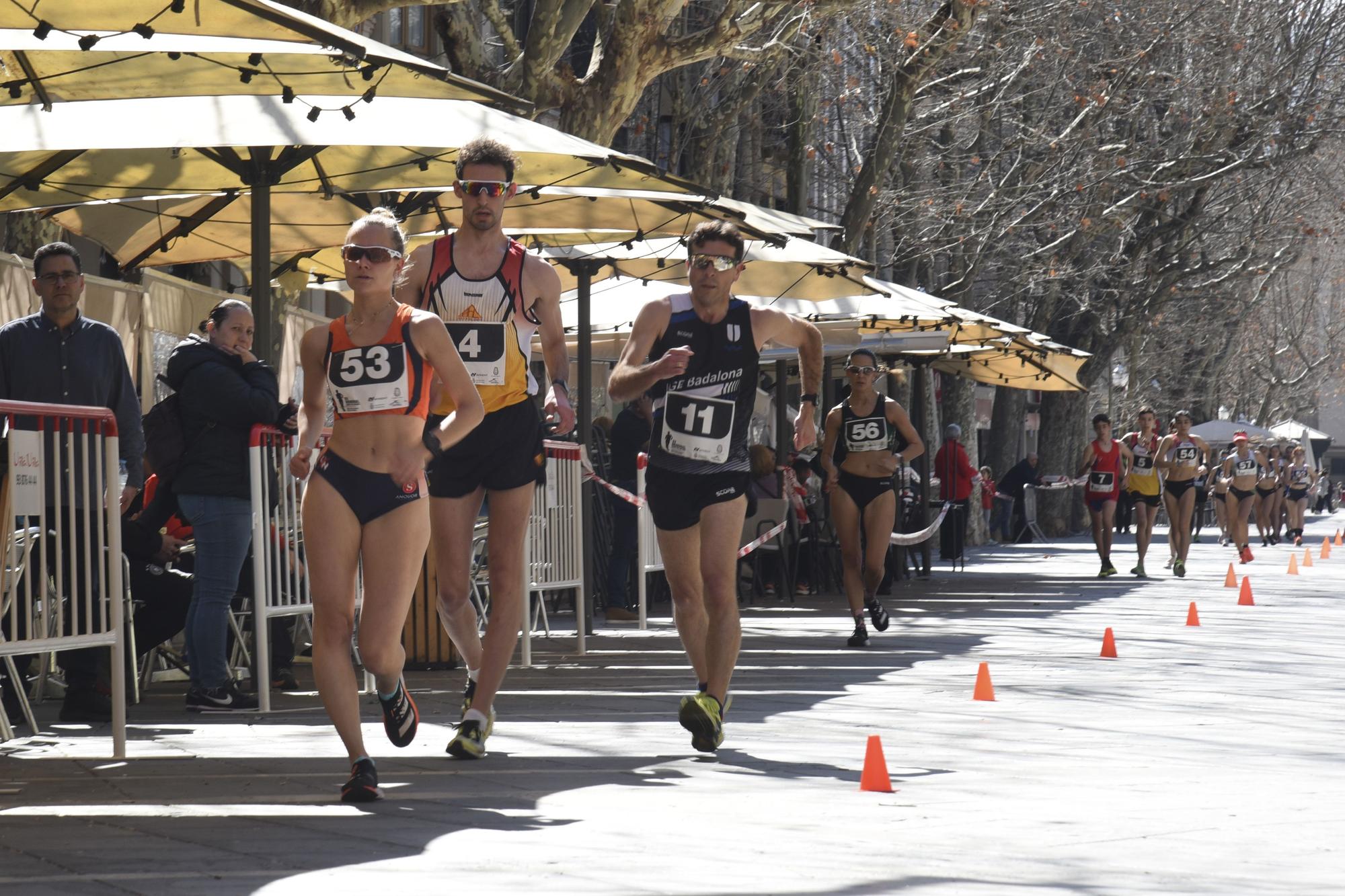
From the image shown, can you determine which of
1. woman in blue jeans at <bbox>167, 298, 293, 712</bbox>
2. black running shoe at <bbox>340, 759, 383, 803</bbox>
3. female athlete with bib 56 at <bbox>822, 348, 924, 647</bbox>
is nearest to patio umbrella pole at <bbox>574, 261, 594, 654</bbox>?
female athlete with bib 56 at <bbox>822, 348, 924, 647</bbox>

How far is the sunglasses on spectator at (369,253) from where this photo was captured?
21.4 ft

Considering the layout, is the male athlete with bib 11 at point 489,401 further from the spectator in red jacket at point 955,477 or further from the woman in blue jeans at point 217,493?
the spectator in red jacket at point 955,477

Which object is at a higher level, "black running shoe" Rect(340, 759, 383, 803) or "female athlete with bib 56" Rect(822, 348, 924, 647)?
"female athlete with bib 56" Rect(822, 348, 924, 647)

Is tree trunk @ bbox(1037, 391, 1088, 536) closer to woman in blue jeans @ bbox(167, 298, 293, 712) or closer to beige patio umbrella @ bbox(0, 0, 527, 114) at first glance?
woman in blue jeans @ bbox(167, 298, 293, 712)

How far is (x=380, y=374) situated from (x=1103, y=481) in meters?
17.3

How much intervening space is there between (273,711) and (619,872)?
4.53 meters

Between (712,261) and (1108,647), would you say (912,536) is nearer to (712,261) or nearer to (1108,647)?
(1108,647)

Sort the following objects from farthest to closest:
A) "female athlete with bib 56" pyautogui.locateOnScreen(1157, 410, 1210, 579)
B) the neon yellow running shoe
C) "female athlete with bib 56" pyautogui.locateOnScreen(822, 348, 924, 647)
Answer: "female athlete with bib 56" pyautogui.locateOnScreen(1157, 410, 1210, 579) < "female athlete with bib 56" pyautogui.locateOnScreen(822, 348, 924, 647) < the neon yellow running shoe

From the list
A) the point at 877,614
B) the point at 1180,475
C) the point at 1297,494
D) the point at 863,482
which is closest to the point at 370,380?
the point at 863,482

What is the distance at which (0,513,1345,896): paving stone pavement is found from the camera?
17.0 feet

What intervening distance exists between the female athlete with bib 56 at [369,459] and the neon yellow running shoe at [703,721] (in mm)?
1397

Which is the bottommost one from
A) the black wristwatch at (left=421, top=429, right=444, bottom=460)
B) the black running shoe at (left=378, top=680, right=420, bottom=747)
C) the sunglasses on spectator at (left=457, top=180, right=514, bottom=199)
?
the black running shoe at (left=378, top=680, right=420, bottom=747)

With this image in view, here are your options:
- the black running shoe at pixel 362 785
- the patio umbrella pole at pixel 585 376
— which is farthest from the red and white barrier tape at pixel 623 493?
the black running shoe at pixel 362 785

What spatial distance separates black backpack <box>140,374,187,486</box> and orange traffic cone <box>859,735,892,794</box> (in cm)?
419
